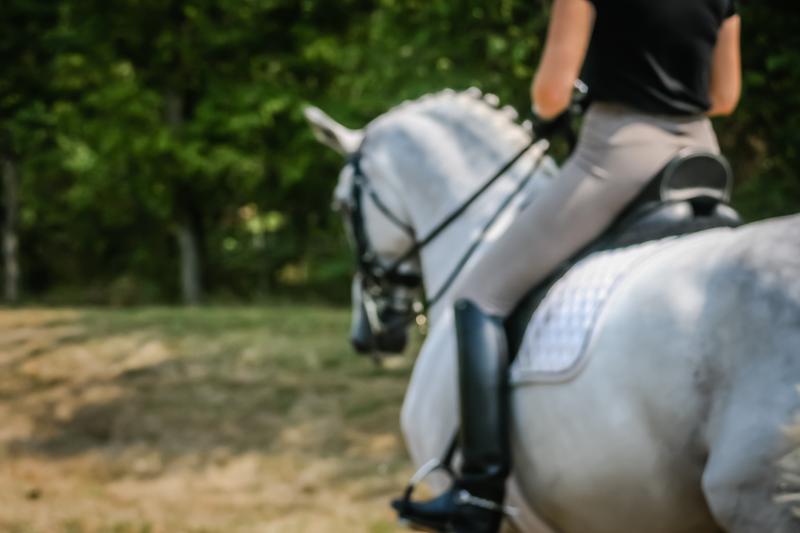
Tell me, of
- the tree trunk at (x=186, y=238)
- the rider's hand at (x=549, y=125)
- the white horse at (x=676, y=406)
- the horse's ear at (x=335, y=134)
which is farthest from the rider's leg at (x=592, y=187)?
the tree trunk at (x=186, y=238)

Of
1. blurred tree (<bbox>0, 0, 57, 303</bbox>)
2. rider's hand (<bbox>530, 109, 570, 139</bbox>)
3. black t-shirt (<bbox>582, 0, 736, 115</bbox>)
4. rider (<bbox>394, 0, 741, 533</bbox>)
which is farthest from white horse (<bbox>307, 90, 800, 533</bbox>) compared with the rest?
blurred tree (<bbox>0, 0, 57, 303</bbox>)

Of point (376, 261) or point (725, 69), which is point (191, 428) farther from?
point (725, 69)

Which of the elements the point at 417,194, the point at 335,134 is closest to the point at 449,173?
the point at 417,194

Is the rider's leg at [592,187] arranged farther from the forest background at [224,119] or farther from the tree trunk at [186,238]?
the tree trunk at [186,238]

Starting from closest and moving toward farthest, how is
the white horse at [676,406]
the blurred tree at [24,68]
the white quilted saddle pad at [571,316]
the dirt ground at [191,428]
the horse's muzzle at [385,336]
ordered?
the white horse at [676,406]
the white quilted saddle pad at [571,316]
the horse's muzzle at [385,336]
the dirt ground at [191,428]
the blurred tree at [24,68]

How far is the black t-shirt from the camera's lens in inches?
110

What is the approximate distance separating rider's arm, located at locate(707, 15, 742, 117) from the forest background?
348 cm

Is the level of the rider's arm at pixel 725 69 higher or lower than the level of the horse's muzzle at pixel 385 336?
higher

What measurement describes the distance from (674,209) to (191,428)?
6.65m

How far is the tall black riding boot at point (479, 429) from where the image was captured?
288 cm

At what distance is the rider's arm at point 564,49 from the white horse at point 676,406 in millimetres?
582

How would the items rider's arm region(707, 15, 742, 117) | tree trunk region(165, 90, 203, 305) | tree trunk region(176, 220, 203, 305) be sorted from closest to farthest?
rider's arm region(707, 15, 742, 117) < tree trunk region(165, 90, 203, 305) < tree trunk region(176, 220, 203, 305)

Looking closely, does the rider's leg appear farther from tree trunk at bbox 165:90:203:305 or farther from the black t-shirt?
tree trunk at bbox 165:90:203:305

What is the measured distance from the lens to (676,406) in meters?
2.31
